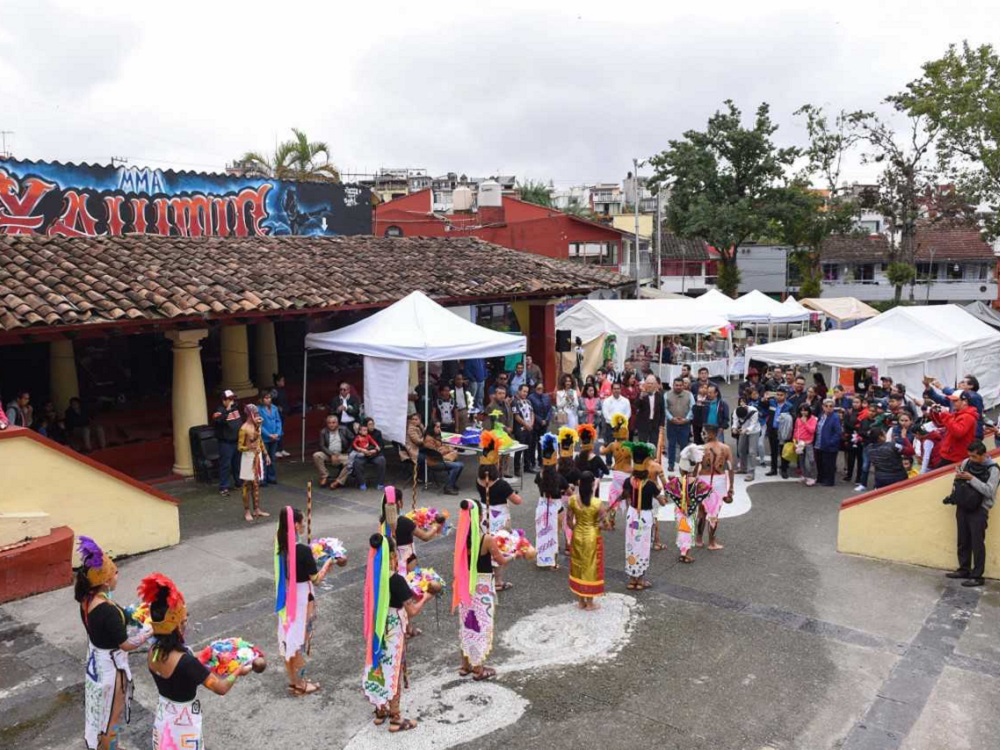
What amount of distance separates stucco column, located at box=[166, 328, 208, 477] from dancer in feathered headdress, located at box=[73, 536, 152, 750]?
24.3ft

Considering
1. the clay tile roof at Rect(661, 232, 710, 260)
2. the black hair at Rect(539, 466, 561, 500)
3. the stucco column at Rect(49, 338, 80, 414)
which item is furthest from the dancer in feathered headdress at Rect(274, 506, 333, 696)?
the clay tile roof at Rect(661, 232, 710, 260)

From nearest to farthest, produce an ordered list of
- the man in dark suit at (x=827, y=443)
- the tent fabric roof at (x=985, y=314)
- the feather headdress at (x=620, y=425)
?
the feather headdress at (x=620, y=425) < the man in dark suit at (x=827, y=443) < the tent fabric roof at (x=985, y=314)

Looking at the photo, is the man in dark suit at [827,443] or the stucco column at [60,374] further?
the stucco column at [60,374]

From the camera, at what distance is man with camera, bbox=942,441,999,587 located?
7984mm

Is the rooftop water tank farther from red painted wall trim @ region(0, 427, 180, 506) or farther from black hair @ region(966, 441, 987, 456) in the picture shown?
black hair @ region(966, 441, 987, 456)

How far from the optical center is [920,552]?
28.5ft

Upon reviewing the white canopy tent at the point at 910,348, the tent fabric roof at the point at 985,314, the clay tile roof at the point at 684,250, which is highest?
the clay tile roof at the point at 684,250

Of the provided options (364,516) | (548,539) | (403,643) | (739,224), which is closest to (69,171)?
(364,516)

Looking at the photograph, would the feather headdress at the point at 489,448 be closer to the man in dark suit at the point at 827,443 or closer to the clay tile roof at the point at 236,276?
the clay tile roof at the point at 236,276

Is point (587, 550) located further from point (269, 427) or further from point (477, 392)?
point (477, 392)

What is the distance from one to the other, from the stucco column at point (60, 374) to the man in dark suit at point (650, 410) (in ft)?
30.7

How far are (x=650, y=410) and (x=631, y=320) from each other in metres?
7.70

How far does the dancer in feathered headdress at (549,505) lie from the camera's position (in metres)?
8.34

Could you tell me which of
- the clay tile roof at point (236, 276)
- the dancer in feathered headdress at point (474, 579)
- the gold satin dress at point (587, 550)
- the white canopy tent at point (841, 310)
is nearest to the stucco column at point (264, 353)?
the clay tile roof at point (236, 276)
